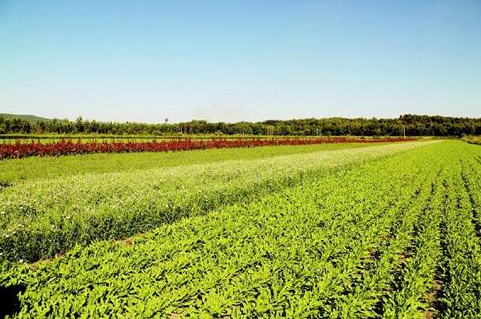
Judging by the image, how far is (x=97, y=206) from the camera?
8484 mm

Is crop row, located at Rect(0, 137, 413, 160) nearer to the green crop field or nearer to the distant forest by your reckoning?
the green crop field

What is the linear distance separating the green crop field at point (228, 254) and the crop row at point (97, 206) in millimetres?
32

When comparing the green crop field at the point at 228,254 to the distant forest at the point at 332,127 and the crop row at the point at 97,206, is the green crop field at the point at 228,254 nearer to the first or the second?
the crop row at the point at 97,206

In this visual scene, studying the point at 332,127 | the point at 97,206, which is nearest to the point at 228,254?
the point at 97,206

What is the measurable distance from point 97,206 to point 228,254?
13.2ft

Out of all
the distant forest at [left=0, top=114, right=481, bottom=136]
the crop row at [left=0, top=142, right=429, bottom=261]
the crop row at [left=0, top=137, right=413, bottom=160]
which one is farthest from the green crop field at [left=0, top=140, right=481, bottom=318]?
the distant forest at [left=0, top=114, right=481, bottom=136]

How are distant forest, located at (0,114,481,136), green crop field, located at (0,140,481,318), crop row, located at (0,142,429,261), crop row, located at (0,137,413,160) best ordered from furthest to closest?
distant forest, located at (0,114,481,136), crop row, located at (0,137,413,160), crop row, located at (0,142,429,261), green crop field, located at (0,140,481,318)

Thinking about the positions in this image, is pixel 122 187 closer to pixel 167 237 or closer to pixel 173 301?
pixel 167 237

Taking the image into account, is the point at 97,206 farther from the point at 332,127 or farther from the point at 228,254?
the point at 332,127

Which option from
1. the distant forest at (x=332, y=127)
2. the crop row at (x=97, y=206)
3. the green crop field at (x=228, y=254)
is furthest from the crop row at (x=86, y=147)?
A: the distant forest at (x=332, y=127)

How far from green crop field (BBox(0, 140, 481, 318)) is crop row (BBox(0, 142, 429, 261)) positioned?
3cm

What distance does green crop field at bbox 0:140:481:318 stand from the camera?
4.72 metres

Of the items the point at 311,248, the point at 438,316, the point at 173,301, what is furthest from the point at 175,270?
the point at 438,316

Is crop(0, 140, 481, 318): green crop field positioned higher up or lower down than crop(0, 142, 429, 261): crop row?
lower down
